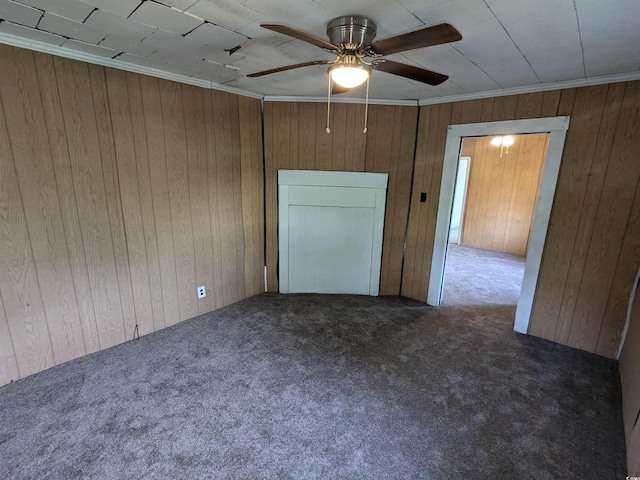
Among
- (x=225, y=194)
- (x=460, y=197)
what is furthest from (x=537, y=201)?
(x=460, y=197)

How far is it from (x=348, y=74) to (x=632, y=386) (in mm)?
2568

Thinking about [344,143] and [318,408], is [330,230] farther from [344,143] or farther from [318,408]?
[318,408]

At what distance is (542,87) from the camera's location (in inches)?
101

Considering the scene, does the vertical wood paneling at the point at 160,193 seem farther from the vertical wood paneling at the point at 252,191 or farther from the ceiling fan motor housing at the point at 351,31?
the ceiling fan motor housing at the point at 351,31

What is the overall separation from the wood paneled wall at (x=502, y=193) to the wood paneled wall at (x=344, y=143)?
9.55 ft

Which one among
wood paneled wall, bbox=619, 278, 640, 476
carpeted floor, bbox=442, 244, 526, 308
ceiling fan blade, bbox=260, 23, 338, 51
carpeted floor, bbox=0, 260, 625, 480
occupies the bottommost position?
carpeted floor, bbox=0, 260, 625, 480

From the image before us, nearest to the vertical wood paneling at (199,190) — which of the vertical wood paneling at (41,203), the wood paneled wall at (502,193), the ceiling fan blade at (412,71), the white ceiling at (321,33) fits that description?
the white ceiling at (321,33)

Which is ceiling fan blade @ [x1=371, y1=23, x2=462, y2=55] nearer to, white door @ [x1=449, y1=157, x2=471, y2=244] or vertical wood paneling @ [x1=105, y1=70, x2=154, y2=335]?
vertical wood paneling @ [x1=105, y1=70, x2=154, y2=335]

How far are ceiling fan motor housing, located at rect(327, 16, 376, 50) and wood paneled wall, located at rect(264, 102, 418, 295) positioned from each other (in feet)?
5.80

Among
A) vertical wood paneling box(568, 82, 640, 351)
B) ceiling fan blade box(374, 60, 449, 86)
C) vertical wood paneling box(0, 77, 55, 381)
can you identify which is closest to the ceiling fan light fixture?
ceiling fan blade box(374, 60, 449, 86)

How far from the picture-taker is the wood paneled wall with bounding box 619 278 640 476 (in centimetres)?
158

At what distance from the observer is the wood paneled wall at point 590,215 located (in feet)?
7.73

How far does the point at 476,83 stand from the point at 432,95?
0.51m

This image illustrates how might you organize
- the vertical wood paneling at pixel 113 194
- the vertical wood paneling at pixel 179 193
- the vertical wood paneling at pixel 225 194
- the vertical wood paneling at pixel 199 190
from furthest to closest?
the vertical wood paneling at pixel 225 194, the vertical wood paneling at pixel 199 190, the vertical wood paneling at pixel 179 193, the vertical wood paneling at pixel 113 194
